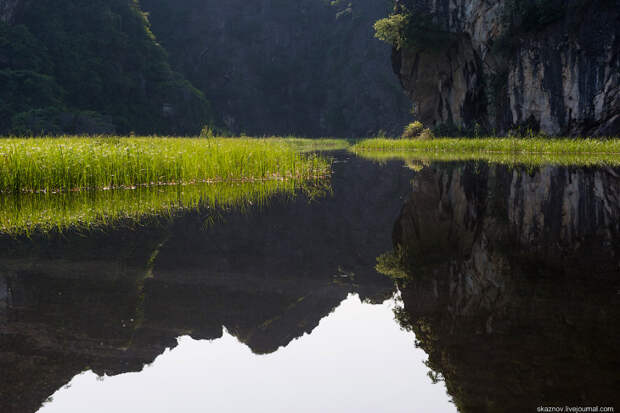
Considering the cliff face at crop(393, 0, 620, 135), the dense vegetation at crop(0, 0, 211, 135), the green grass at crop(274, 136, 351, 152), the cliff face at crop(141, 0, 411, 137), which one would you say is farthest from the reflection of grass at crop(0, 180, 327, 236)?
the cliff face at crop(141, 0, 411, 137)

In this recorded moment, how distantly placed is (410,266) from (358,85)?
74.3 metres

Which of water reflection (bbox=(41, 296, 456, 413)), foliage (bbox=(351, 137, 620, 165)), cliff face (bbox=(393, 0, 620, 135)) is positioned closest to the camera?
water reflection (bbox=(41, 296, 456, 413))

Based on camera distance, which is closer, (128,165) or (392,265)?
(392,265)

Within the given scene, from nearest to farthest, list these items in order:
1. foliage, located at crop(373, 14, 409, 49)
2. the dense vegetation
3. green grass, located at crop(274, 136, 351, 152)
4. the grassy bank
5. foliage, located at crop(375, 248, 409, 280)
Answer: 1. foliage, located at crop(375, 248, 409, 280)
2. the grassy bank
3. foliage, located at crop(373, 14, 409, 49)
4. green grass, located at crop(274, 136, 351, 152)
5. the dense vegetation

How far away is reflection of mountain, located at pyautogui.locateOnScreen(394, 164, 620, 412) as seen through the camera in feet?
9.16

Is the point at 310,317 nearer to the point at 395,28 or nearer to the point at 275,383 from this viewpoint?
the point at 275,383

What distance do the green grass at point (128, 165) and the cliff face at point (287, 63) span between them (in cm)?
6139

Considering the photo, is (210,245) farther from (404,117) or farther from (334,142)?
(404,117)

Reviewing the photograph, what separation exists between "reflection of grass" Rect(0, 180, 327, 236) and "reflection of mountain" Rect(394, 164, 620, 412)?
12.1 ft

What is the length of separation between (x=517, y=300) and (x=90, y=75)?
182 ft

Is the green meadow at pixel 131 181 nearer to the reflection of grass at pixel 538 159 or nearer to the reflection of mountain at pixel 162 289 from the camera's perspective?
the reflection of mountain at pixel 162 289

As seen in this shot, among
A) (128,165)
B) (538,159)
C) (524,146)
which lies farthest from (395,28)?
(128,165)

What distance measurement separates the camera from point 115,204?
9.77 m

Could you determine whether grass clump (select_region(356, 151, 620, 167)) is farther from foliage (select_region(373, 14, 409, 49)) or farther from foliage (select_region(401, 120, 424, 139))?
foliage (select_region(401, 120, 424, 139))
